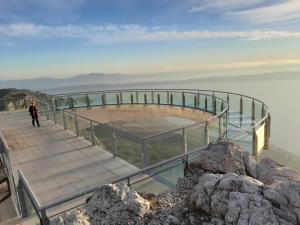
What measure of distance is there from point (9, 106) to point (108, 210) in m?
19.0

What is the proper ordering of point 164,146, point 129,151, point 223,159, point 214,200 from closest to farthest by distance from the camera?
point 214,200 → point 223,159 → point 164,146 → point 129,151

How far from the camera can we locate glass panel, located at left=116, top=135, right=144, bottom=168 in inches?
298

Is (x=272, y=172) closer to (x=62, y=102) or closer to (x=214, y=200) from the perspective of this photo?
(x=214, y=200)

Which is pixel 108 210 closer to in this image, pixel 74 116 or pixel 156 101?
pixel 74 116

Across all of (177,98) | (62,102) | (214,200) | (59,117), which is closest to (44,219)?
(214,200)

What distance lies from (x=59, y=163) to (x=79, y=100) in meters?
12.1

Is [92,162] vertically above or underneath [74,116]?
underneath

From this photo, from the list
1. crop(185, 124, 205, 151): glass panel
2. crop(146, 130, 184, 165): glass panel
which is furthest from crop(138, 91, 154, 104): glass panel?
crop(146, 130, 184, 165): glass panel

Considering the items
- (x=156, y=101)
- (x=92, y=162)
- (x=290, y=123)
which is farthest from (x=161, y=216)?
(x=290, y=123)

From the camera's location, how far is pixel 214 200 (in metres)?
3.80

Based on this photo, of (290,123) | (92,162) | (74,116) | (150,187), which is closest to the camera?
(150,187)

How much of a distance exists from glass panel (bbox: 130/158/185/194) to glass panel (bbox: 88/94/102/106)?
1577 cm

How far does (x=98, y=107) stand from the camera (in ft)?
68.5

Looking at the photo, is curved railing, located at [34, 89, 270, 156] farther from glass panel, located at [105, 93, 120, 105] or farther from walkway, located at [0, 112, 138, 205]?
walkway, located at [0, 112, 138, 205]
